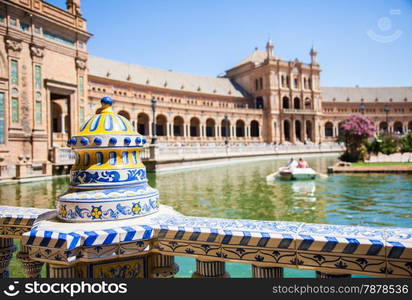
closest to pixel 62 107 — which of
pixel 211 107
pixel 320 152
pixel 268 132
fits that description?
pixel 211 107

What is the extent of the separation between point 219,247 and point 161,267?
565mm

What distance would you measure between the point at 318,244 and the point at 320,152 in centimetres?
5189

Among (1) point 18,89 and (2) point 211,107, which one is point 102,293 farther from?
(2) point 211,107

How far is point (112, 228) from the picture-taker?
2414 millimetres

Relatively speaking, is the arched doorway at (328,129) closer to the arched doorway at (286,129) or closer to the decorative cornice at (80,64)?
the arched doorway at (286,129)

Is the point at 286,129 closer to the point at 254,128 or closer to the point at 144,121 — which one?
the point at 254,128

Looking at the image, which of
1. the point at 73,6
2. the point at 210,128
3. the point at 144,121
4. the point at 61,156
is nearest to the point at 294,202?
the point at 61,156

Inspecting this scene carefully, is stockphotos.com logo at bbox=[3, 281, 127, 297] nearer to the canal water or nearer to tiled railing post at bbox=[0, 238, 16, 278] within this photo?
tiled railing post at bbox=[0, 238, 16, 278]

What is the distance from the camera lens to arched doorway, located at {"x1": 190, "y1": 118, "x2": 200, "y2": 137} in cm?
6250

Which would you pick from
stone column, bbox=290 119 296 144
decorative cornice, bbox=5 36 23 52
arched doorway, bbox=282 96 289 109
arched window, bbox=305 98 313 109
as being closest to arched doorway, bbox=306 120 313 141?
arched window, bbox=305 98 313 109

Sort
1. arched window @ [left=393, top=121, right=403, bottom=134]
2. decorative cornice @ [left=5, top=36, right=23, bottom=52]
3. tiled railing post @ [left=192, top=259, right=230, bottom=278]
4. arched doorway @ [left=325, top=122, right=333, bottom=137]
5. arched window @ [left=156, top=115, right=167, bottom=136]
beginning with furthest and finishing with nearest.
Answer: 1. arched window @ [left=393, top=121, right=403, bottom=134]
2. arched doorway @ [left=325, top=122, right=333, bottom=137]
3. arched window @ [left=156, top=115, right=167, bottom=136]
4. decorative cornice @ [left=5, top=36, right=23, bottom=52]
5. tiled railing post @ [left=192, top=259, right=230, bottom=278]

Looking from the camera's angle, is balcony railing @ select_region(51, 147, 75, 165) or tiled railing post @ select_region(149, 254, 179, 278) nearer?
tiled railing post @ select_region(149, 254, 179, 278)

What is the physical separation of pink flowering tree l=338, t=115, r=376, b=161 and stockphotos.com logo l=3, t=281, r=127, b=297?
27055mm

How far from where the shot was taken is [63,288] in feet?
6.88
